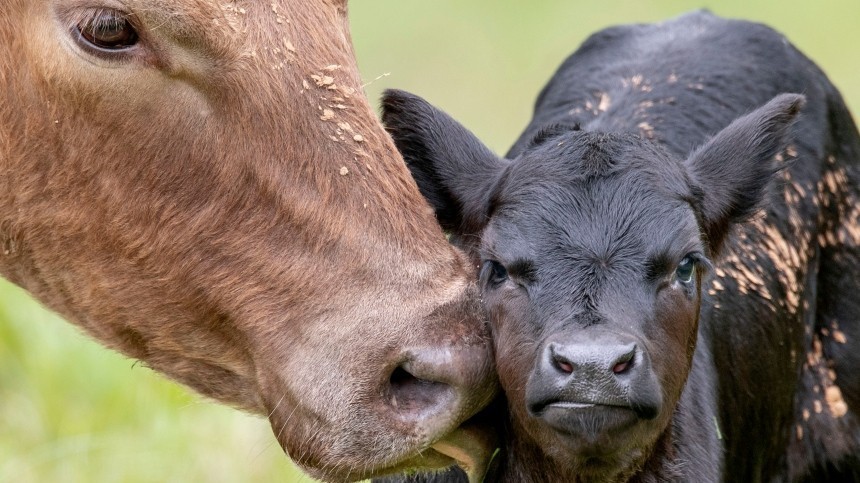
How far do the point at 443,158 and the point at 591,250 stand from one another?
2.97 ft

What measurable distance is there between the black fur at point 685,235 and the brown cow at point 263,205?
34 cm

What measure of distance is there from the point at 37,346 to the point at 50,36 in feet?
15.0

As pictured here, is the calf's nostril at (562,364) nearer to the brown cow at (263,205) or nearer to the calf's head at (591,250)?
the calf's head at (591,250)

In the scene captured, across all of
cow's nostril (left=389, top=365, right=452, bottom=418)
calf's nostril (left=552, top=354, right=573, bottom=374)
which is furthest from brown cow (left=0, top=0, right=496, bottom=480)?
calf's nostril (left=552, top=354, right=573, bottom=374)

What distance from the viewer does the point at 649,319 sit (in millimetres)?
4621

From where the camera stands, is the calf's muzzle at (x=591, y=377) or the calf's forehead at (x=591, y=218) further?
the calf's forehead at (x=591, y=218)

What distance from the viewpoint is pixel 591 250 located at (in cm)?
469

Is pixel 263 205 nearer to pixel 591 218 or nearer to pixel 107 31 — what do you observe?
→ pixel 107 31

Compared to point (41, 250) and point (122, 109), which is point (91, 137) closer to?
point (122, 109)

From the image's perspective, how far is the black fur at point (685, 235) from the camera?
4688mm

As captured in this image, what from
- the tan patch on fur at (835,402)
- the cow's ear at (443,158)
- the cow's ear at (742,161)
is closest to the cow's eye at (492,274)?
the cow's ear at (443,158)

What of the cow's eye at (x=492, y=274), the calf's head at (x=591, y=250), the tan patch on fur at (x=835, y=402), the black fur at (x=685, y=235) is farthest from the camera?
the tan patch on fur at (x=835, y=402)

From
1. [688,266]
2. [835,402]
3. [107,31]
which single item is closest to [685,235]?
[688,266]

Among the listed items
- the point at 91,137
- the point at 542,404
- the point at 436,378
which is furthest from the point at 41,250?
the point at 542,404
